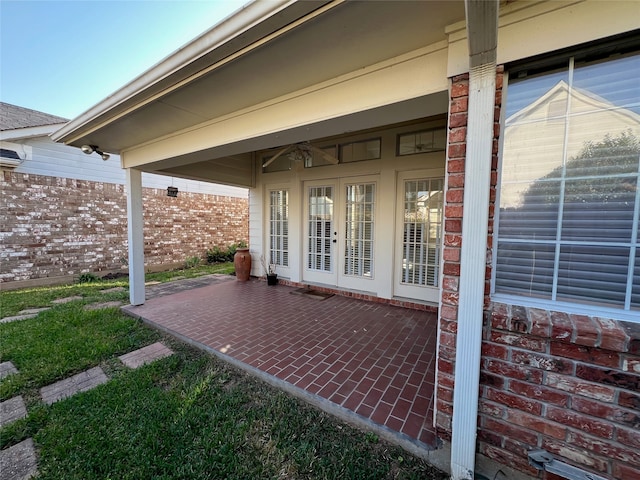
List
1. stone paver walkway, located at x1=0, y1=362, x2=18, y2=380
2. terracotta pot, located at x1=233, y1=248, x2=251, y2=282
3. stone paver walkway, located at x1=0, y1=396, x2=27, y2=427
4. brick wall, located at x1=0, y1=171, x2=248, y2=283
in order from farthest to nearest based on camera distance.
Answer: terracotta pot, located at x1=233, y1=248, x2=251, y2=282, brick wall, located at x1=0, y1=171, x2=248, y2=283, stone paver walkway, located at x1=0, y1=362, x2=18, y2=380, stone paver walkway, located at x1=0, y1=396, x2=27, y2=427

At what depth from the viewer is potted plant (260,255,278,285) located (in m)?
5.64

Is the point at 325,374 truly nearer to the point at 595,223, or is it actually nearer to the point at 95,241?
the point at 595,223

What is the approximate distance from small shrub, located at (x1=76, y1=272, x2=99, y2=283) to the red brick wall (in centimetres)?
786

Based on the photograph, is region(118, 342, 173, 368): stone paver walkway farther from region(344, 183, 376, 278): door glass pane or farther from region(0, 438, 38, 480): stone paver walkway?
region(344, 183, 376, 278): door glass pane

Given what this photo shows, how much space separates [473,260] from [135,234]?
15.9 feet

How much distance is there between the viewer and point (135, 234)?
417cm

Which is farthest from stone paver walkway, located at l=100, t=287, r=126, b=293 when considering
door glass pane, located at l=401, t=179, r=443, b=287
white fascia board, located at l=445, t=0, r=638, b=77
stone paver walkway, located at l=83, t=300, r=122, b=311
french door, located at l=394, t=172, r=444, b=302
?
white fascia board, located at l=445, t=0, r=638, b=77

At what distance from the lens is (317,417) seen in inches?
74.8

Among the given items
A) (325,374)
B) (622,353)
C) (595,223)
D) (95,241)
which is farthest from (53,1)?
(622,353)

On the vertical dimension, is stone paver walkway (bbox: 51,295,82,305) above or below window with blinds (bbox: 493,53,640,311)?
below

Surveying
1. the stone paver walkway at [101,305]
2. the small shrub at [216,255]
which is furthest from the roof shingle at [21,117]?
the small shrub at [216,255]

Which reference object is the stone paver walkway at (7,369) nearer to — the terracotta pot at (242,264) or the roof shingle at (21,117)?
the terracotta pot at (242,264)

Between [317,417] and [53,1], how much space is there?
24.3 ft

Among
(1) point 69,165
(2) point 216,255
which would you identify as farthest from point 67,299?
(2) point 216,255
